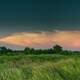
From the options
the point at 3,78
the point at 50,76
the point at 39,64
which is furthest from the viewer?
the point at 39,64

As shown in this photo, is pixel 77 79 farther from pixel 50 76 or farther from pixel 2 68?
pixel 2 68

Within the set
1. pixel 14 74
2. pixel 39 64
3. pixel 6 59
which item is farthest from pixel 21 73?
pixel 6 59

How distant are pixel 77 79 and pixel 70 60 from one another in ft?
26.0

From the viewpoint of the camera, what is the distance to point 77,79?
59.9 meters

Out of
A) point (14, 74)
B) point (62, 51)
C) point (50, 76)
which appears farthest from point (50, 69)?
point (62, 51)

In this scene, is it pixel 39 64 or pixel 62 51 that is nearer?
pixel 39 64

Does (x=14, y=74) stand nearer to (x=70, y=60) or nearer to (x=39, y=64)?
(x=39, y=64)

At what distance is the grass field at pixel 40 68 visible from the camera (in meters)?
57.8

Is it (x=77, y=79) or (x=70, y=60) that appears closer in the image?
(x=77, y=79)

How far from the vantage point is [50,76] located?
196ft

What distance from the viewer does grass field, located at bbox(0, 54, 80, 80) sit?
57.8 meters

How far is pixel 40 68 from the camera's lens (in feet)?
199

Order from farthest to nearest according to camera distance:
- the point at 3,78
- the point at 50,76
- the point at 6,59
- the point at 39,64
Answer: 1. the point at 6,59
2. the point at 39,64
3. the point at 50,76
4. the point at 3,78

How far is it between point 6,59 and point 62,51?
16.1 meters
